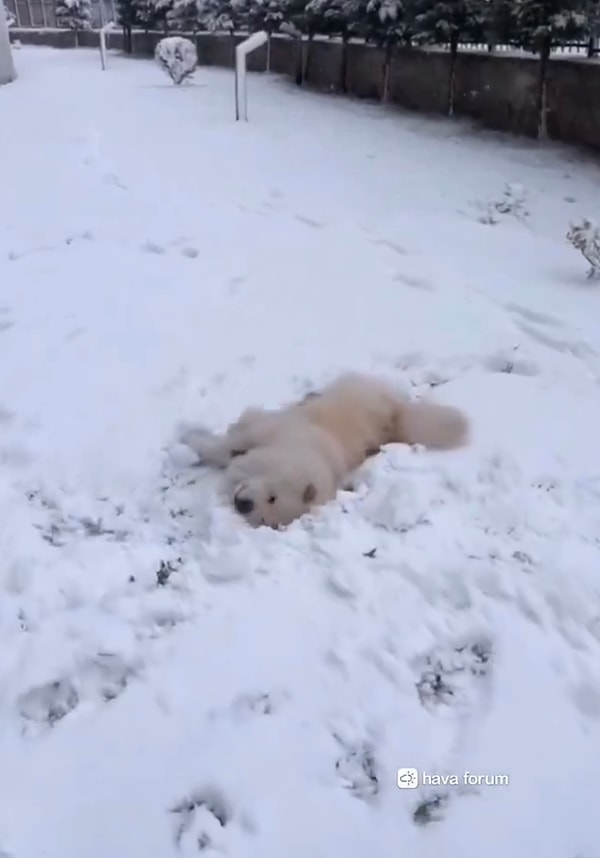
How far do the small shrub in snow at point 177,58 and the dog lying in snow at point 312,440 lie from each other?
526 inches

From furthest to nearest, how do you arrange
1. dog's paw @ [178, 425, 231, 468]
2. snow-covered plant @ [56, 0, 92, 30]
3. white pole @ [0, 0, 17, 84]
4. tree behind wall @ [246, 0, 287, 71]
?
snow-covered plant @ [56, 0, 92, 30] < tree behind wall @ [246, 0, 287, 71] < white pole @ [0, 0, 17, 84] < dog's paw @ [178, 425, 231, 468]

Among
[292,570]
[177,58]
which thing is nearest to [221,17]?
[177,58]

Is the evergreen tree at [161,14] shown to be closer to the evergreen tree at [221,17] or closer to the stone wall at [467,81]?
the evergreen tree at [221,17]

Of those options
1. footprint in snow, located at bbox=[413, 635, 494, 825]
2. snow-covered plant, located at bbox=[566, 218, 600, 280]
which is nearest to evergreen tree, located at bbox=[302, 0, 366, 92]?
snow-covered plant, located at bbox=[566, 218, 600, 280]

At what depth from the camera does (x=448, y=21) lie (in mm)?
10586

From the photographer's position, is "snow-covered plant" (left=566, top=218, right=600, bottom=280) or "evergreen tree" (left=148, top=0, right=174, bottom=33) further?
"evergreen tree" (left=148, top=0, right=174, bottom=33)

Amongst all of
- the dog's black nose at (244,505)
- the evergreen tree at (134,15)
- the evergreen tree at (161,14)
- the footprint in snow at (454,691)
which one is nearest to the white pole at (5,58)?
the evergreen tree at (161,14)

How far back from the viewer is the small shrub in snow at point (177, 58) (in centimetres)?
1548

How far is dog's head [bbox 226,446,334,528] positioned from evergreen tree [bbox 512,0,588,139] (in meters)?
7.21

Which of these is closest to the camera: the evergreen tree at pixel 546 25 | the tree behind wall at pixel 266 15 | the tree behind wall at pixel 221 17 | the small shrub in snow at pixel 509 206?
the small shrub in snow at pixel 509 206

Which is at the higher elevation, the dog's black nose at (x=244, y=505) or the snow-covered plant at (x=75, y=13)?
the snow-covered plant at (x=75, y=13)

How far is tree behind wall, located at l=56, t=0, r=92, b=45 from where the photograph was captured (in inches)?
1032

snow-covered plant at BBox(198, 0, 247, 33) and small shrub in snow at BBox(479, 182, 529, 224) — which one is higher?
snow-covered plant at BBox(198, 0, 247, 33)

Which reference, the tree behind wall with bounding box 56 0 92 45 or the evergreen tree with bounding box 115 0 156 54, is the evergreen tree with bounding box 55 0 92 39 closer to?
the tree behind wall with bounding box 56 0 92 45
